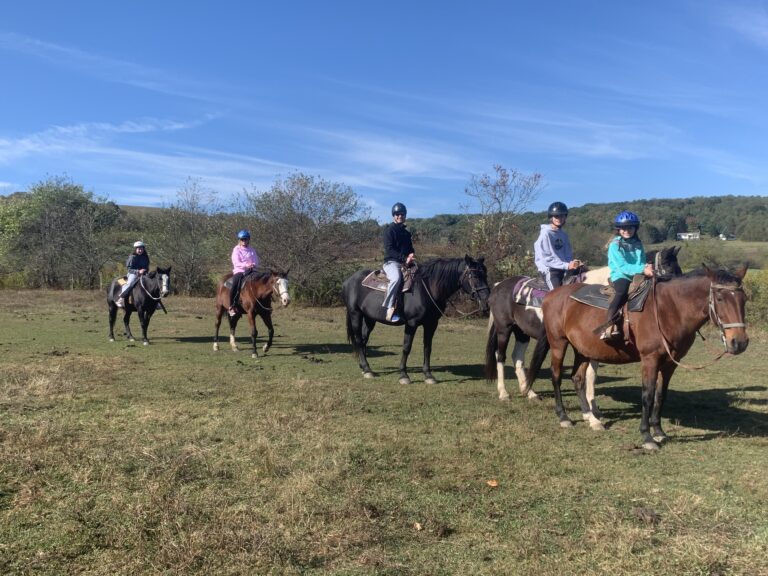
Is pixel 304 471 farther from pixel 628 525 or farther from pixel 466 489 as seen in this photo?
pixel 628 525

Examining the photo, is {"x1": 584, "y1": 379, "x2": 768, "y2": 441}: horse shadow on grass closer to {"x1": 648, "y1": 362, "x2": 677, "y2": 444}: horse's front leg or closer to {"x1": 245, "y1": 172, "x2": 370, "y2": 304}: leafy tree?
{"x1": 648, "y1": 362, "x2": 677, "y2": 444}: horse's front leg

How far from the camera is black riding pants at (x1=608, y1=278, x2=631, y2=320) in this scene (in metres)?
6.20

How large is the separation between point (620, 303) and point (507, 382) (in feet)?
12.8

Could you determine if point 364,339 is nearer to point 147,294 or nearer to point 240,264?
point 240,264

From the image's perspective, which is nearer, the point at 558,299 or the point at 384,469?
the point at 384,469

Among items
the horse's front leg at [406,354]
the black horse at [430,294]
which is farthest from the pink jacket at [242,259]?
the horse's front leg at [406,354]

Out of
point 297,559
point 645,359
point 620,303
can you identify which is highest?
point 620,303

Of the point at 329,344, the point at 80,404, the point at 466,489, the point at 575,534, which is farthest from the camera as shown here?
the point at 329,344

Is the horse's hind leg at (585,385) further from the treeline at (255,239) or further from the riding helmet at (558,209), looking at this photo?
the treeline at (255,239)

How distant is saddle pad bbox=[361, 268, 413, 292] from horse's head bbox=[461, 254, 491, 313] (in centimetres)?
97

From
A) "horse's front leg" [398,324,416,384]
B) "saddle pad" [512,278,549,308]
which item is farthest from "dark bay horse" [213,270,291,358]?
"saddle pad" [512,278,549,308]

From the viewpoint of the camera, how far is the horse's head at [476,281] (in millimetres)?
9016

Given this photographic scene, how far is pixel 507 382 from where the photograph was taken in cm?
979

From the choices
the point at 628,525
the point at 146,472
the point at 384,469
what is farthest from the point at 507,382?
the point at 146,472
